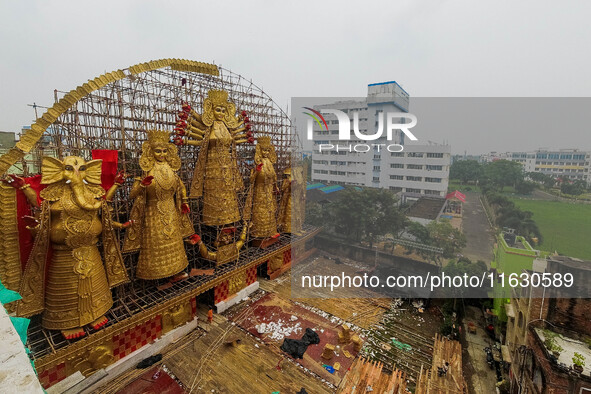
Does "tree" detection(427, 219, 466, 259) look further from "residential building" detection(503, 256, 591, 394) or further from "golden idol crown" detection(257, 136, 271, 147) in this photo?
"golden idol crown" detection(257, 136, 271, 147)

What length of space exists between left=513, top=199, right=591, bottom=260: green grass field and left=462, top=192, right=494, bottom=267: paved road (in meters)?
1.28

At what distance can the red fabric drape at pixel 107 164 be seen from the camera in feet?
23.7

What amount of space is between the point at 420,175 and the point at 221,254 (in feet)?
26.6

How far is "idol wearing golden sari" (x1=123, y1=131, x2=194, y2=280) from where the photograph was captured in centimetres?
793

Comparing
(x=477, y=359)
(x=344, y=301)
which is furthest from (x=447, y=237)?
(x=344, y=301)

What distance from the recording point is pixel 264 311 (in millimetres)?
10008

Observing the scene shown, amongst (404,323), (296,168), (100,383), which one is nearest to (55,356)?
(100,383)

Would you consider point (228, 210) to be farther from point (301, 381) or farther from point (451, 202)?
point (451, 202)

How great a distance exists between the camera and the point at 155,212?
808 centimetres

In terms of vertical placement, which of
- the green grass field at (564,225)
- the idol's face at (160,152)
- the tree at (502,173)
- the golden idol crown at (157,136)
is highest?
the golden idol crown at (157,136)

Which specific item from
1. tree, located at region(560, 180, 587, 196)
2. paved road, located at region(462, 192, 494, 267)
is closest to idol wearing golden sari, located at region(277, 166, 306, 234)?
paved road, located at region(462, 192, 494, 267)

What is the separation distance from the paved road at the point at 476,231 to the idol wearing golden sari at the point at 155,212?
9661mm

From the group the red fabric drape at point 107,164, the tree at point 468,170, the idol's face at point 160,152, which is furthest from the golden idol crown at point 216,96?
the tree at point 468,170

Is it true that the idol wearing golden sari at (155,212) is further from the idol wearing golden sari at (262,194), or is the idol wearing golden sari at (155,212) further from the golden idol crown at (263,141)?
the golden idol crown at (263,141)
